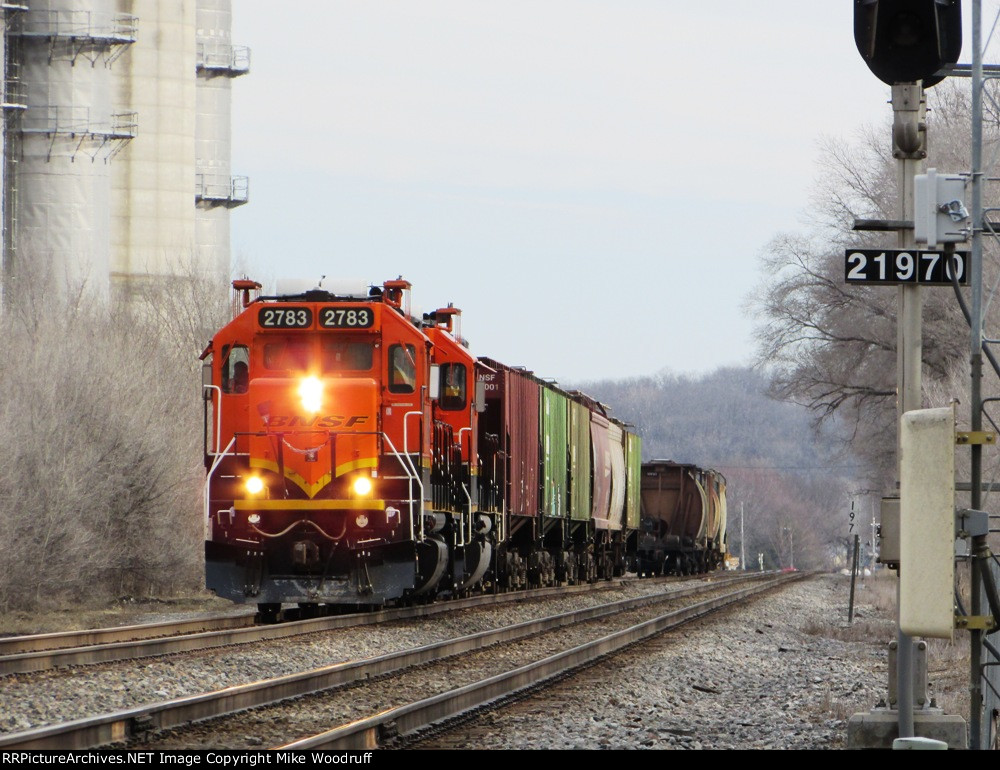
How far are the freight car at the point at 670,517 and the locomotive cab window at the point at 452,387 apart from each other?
25.4 metres

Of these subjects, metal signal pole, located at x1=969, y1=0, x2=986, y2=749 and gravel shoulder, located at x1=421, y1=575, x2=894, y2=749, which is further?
gravel shoulder, located at x1=421, y1=575, x2=894, y2=749

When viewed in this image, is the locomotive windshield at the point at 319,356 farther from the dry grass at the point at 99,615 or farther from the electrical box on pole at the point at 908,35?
the electrical box on pole at the point at 908,35

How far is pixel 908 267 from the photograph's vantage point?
8602 mm

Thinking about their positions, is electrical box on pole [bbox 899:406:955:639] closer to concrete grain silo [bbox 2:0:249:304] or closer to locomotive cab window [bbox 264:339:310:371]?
locomotive cab window [bbox 264:339:310:371]

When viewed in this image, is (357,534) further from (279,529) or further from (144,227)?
(144,227)

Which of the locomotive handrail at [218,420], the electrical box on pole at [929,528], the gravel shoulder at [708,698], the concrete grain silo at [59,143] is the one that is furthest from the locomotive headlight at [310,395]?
the concrete grain silo at [59,143]

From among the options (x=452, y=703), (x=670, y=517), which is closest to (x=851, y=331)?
(x=670, y=517)

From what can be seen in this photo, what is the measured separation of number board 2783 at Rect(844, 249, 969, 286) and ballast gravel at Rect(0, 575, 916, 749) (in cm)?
314

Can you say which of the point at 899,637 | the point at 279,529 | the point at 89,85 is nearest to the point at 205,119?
the point at 89,85

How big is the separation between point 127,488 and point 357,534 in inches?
406

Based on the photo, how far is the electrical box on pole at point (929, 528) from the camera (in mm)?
5934

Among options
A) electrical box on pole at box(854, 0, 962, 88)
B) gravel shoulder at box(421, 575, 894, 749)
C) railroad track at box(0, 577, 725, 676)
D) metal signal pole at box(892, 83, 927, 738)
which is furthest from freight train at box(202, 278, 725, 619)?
electrical box on pole at box(854, 0, 962, 88)

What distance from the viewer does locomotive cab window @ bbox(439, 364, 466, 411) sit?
66.4 ft

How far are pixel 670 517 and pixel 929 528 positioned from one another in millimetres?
41320
